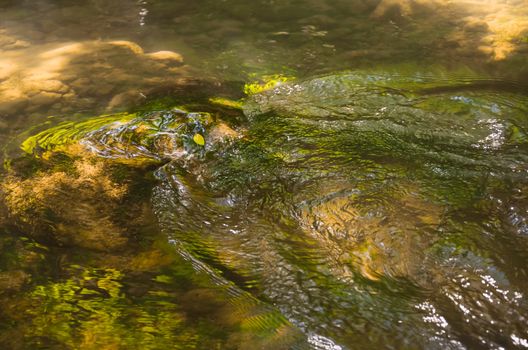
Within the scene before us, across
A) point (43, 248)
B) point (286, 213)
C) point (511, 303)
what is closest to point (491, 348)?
point (511, 303)

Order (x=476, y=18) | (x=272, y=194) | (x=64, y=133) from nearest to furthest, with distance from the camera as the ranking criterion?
(x=272, y=194)
(x=64, y=133)
(x=476, y=18)

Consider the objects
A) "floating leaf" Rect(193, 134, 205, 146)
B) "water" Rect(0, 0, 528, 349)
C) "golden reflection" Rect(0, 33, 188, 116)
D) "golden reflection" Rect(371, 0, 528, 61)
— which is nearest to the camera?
"water" Rect(0, 0, 528, 349)

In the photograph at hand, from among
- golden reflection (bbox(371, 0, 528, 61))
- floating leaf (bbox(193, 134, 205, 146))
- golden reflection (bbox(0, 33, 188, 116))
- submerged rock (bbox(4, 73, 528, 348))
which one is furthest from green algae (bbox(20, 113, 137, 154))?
golden reflection (bbox(371, 0, 528, 61))

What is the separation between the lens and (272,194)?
3.10 meters

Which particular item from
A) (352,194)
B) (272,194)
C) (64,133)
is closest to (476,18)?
(352,194)

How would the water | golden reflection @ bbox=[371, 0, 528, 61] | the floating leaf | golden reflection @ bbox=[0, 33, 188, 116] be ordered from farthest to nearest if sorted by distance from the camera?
golden reflection @ bbox=[371, 0, 528, 61] < golden reflection @ bbox=[0, 33, 188, 116] < the floating leaf < the water

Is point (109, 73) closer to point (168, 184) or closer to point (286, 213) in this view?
point (168, 184)

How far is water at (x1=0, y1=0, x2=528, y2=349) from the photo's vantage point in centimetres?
222

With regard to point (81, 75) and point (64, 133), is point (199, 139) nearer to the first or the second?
point (64, 133)

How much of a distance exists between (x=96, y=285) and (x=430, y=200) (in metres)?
2.00

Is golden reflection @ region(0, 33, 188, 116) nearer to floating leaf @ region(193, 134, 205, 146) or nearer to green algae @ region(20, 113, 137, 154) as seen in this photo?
green algae @ region(20, 113, 137, 154)

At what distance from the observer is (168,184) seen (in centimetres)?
333

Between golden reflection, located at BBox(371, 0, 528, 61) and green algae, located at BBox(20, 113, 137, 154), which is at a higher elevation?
golden reflection, located at BBox(371, 0, 528, 61)

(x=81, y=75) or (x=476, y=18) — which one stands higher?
(x=476, y=18)
